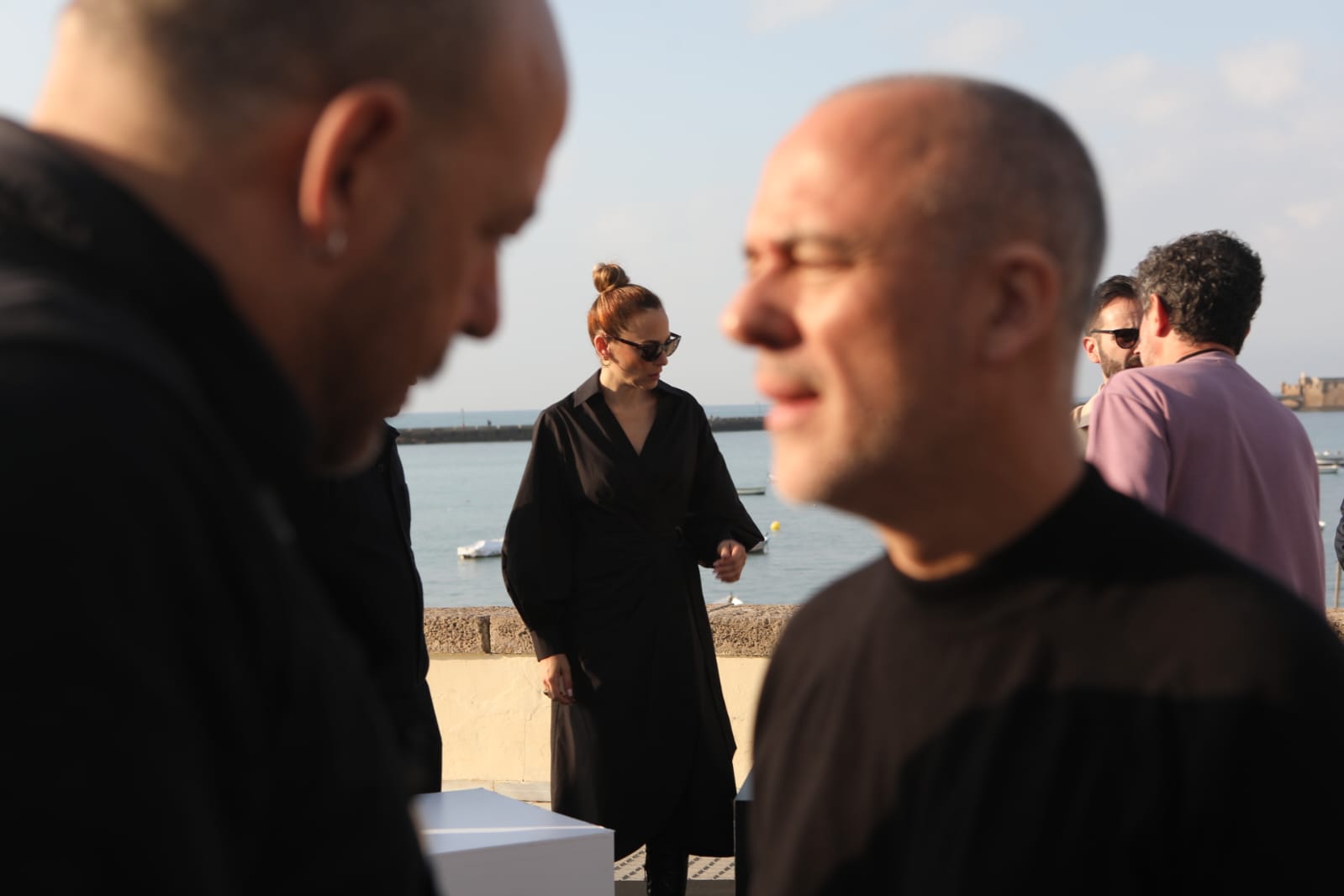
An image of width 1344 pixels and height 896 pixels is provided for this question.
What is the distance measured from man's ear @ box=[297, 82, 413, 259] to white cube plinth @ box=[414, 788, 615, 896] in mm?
2105

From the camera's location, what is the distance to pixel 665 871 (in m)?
5.03

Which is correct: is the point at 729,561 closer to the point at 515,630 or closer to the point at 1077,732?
the point at 515,630

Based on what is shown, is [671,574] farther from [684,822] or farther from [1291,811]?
[1291,811]

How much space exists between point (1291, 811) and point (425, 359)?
2.69 ft

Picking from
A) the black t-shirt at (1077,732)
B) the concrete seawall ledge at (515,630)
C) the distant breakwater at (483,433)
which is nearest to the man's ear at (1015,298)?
the black t-shirt at (1077,732)

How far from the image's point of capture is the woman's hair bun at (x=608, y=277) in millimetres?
5125

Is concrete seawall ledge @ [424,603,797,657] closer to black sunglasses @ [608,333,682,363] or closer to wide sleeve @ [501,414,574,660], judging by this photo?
wide sleeve @ [501,414,574,660]

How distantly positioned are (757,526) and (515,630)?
19.5 ft

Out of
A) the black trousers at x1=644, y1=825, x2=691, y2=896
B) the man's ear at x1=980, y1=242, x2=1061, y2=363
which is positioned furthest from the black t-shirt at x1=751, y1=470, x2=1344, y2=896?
the black trousers at x1=644, y1=825, x2=691, y2=896

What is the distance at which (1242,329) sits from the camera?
367 centimetres

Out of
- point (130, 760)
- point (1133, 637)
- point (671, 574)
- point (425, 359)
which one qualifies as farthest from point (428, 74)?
point (671, 574)

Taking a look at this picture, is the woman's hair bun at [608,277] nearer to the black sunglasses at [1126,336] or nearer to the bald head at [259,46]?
the black sunglasses at [1126,336]

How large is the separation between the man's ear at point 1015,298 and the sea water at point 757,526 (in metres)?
0.24

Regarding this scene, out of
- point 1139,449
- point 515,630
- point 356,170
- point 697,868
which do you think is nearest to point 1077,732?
point 356,170
